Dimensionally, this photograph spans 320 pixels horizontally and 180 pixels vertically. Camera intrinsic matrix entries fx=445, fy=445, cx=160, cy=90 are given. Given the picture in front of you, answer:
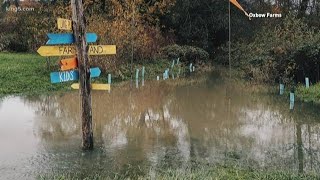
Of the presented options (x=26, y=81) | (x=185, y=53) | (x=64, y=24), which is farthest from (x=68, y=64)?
(x=185, y=53)

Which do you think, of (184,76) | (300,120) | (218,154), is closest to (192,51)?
(184,76)

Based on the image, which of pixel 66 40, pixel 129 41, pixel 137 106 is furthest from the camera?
pixel 129 41

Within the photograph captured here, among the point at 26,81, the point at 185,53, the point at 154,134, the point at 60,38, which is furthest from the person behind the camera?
the point at 185,53

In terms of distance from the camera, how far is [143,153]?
927 cm

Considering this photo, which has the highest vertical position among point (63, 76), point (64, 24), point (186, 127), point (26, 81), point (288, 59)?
point (64, 24)

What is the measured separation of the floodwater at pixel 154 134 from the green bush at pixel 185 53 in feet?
39.4

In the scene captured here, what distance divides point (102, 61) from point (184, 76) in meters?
5.27

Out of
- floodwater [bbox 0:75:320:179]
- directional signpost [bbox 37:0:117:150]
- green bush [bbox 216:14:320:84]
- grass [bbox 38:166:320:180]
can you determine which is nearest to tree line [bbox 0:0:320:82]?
green bush [bbox 216:14:320:84]

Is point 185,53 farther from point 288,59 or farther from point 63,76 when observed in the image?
point 63,76

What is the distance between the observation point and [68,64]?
28.5 feet

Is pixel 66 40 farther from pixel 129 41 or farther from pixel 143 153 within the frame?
pixel 129 41

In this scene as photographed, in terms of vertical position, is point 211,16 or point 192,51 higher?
point 211,16

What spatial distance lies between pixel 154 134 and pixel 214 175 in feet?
12.7

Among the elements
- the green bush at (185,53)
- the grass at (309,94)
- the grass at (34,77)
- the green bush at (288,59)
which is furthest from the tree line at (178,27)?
the grass at (309,94)
